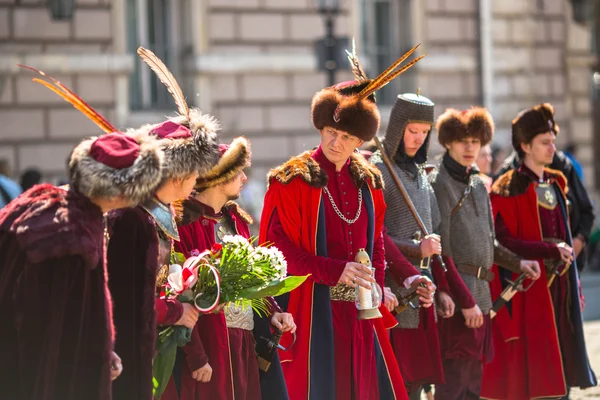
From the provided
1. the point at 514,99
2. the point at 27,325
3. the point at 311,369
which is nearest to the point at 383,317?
the point at 311,369

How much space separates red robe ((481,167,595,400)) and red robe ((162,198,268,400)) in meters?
2.89

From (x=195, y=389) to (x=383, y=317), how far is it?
1327 millimetres

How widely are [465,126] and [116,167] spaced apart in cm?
350

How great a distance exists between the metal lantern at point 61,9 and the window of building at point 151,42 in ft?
5.33

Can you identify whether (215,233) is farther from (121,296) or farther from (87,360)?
(87,360)

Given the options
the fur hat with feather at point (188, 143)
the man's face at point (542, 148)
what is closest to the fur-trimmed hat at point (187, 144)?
the fur hat with feather at point (188, 143)

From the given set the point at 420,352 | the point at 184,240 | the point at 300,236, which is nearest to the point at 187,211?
the point at 184,240

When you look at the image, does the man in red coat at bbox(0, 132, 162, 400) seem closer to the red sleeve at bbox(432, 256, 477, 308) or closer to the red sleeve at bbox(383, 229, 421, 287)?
the red sleeve at bbox(383, 229, 421, 287)

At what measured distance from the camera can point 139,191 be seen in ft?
14.3

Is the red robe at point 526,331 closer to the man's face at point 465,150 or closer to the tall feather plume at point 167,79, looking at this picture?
the man's face at point 465,150

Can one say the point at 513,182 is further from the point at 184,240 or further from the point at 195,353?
the point at 195,353

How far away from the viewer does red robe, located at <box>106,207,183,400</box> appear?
4578mm

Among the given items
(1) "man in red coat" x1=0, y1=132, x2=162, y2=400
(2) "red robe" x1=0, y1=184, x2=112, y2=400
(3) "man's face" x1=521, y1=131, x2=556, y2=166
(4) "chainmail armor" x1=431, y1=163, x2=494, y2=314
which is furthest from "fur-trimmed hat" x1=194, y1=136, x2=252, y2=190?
(3) "man's face" x1=521, y1=131, x2=556, y2=166

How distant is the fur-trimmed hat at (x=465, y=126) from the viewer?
7.43m
